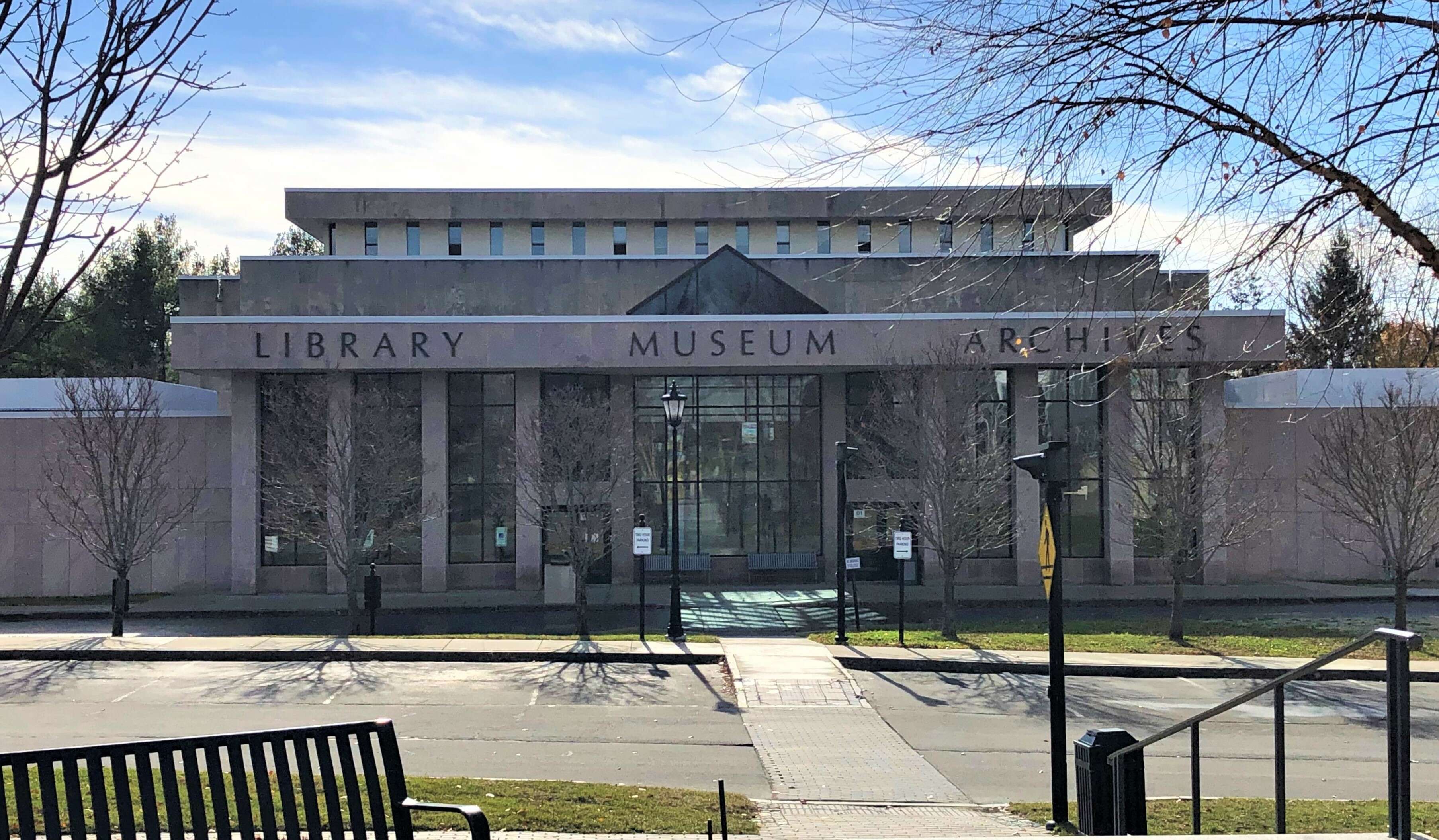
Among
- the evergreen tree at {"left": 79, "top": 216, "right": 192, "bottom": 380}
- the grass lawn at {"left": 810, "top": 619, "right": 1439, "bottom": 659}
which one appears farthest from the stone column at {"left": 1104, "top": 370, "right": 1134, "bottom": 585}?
the evergreen tree at {"left": 79, "top": 216, "right": 192, "bottom": 380}

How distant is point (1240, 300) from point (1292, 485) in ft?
96.0

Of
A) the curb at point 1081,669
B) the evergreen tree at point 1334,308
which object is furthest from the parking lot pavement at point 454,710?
the evergreen tree at point 1334,308

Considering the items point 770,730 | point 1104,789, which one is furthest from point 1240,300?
point 770,730

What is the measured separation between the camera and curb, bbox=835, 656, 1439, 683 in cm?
1875

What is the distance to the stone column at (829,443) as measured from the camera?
111ft

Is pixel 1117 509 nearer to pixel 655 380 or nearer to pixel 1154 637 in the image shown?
pixel 1154 637

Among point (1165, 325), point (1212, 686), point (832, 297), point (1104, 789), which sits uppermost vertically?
point (832, 297)

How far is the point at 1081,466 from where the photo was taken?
32938 mm

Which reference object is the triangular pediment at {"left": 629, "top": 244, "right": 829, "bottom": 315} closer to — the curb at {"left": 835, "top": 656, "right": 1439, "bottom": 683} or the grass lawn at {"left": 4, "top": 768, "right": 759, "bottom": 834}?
the curb at {"left": 835, "top": 656, "right": 1439, "bottom": 683}

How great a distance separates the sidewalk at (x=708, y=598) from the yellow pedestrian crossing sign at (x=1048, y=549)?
17.3 metres

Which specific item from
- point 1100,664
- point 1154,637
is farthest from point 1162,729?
point 1154,637

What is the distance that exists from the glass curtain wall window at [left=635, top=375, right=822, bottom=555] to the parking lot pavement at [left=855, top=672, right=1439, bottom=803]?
15.0m

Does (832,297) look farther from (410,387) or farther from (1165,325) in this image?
(1165,325)

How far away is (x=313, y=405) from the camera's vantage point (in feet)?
93.1
